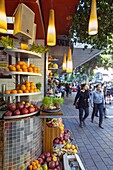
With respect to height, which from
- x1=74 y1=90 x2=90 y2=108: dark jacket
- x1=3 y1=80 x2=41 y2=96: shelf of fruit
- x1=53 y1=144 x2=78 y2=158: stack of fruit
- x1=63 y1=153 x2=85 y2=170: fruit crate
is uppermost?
x1=3 y1=80 x2=41 y2=96: shelf of fruit

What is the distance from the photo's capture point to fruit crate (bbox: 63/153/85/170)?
2963 mm

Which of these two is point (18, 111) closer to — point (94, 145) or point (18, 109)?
point (18, 109)

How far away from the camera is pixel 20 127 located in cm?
268

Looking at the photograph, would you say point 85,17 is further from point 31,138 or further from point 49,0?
point 31,138

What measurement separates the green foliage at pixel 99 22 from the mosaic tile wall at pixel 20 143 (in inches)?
81.5

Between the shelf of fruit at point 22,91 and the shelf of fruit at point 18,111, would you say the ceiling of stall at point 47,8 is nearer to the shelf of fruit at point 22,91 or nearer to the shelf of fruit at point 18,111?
the shelf of fruit at point 22,91

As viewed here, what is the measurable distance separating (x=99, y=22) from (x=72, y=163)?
2600mm

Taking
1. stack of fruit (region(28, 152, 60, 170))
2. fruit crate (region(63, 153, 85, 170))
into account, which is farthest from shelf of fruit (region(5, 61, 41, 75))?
fruit crate (region(63, 153, 85, 170))

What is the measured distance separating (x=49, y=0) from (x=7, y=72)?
5.00 ft

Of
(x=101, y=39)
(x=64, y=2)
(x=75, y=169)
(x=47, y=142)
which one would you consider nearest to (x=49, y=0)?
(x=64, y=2)

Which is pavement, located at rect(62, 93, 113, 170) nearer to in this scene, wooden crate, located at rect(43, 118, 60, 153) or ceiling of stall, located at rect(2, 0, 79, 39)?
wooden crate, located at rect(43, 118, 60, 153)

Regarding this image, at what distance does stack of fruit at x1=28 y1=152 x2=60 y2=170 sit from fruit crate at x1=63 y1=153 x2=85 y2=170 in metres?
0.16

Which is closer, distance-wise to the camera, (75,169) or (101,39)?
(75,169)

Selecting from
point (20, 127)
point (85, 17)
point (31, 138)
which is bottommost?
point (31, 138)
